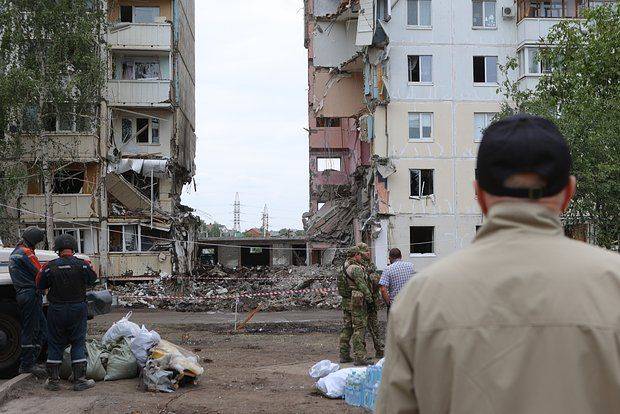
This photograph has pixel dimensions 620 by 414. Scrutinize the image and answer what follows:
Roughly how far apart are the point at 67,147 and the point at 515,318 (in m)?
34.7

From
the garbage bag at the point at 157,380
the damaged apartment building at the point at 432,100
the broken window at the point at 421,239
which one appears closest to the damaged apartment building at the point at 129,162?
the damaged apartment building at the point at 432,100

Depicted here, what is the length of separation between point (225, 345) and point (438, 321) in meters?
14.6

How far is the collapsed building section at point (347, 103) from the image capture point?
127 feet

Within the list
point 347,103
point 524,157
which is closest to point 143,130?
point 347,103

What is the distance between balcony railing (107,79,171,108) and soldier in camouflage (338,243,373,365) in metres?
26.8

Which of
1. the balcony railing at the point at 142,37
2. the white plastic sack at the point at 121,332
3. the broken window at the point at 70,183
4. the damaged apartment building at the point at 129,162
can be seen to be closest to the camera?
the white plastic sack at the point at 121,332

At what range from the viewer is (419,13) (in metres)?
38.6

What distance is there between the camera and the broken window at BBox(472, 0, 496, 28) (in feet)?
127

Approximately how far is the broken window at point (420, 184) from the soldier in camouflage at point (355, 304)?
25426 millimetres

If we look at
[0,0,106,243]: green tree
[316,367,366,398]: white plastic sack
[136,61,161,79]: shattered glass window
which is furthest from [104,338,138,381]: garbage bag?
[136,61,161,79]: shattered glass window

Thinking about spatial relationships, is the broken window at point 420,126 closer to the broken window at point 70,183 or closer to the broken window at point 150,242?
the broken window at point 150,242

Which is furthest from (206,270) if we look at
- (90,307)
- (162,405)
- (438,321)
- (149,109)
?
(438,321)

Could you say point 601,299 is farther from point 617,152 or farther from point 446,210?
point 446,210

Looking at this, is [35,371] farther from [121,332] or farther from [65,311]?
[65,311]
